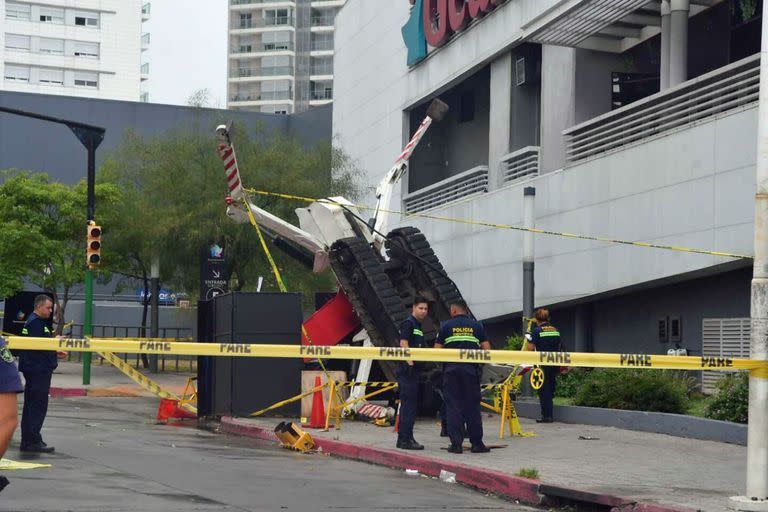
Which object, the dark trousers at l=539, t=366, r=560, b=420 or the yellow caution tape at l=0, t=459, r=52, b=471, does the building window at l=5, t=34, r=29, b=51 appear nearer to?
the dark trousers at l=539, t=366, r=560, b=420

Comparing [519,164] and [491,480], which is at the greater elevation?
[519,164]

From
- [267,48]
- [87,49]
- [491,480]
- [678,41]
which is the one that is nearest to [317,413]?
[491,480]

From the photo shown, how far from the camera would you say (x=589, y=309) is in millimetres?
24953

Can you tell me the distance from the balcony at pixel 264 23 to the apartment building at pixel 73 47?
958 centimetres

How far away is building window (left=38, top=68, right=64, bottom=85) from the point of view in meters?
111

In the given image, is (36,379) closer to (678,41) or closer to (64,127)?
(678,41)

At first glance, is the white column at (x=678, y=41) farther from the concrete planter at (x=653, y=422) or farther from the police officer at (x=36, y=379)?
the police officer at (x=36, y=379)

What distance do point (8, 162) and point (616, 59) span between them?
37564mm

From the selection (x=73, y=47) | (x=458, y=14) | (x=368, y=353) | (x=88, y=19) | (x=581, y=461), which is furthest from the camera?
(x=88, y=19)

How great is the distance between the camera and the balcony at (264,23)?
11594cm

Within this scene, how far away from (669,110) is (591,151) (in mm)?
2654

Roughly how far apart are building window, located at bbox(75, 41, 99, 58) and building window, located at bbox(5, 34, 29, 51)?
500cm

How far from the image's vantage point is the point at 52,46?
11181 cm

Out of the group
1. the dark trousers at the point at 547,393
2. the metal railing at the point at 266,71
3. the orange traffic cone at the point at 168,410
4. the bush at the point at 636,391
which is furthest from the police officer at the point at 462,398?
the metal railing at the point at 266,71
